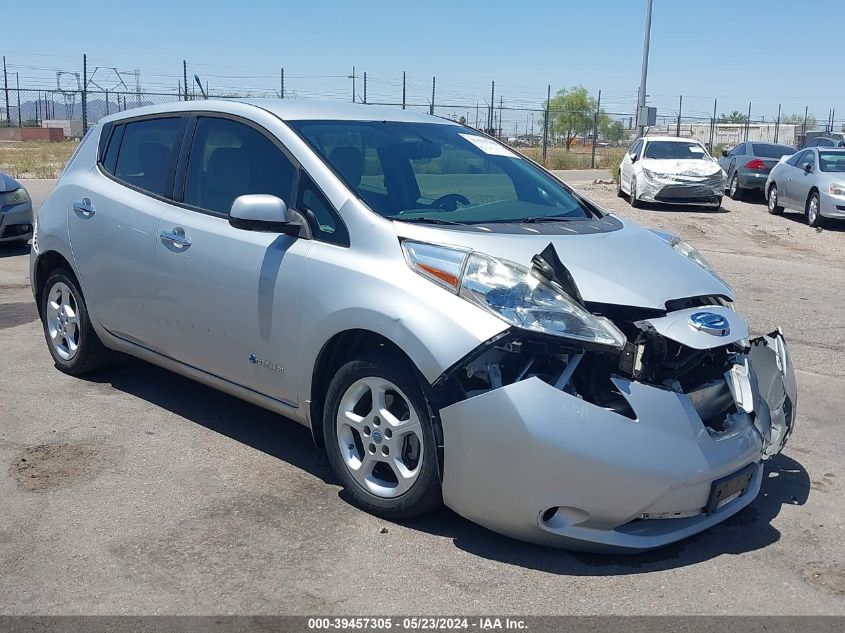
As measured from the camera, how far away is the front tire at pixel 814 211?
16.4 meters

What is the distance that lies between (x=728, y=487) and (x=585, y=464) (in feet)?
2.27

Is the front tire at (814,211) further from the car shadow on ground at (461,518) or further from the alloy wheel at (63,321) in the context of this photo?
the alloy wheel at (63,321)

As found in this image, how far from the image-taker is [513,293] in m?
3.70

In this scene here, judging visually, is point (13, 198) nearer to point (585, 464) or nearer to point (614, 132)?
point (585, 464)

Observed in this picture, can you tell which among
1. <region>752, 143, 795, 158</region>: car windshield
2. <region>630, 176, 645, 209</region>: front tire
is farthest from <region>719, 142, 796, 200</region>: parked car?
<region>630, 176, 645, 209</region>: front tire

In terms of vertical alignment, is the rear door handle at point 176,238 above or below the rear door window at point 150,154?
below

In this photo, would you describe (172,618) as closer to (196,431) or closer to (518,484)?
(518,484)

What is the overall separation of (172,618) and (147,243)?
8.00 feet

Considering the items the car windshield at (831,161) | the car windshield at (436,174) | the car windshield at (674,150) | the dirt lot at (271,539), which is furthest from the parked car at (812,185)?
the car windshield at (436,174)

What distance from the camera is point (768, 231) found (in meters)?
16.3

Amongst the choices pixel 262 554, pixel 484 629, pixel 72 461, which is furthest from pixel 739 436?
pixel 72 461

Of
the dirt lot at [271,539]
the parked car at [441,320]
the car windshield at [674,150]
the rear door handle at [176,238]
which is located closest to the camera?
the dirt lot at [271,539]

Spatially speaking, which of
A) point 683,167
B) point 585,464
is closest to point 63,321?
point 585,464

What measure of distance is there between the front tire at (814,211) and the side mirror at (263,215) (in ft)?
46.7
